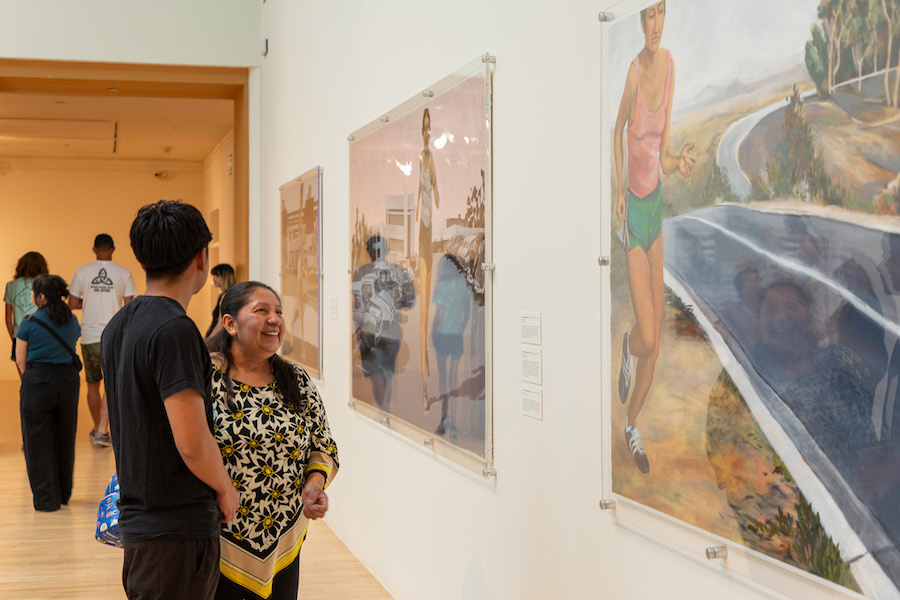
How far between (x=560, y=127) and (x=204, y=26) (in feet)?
24.3

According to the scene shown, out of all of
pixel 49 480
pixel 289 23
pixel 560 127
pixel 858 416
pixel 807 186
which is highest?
pixel 289 23

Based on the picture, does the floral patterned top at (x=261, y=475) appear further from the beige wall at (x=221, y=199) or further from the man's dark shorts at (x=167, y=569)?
the beige wall at (x=221, y=199)

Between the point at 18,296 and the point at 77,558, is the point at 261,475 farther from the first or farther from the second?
the point at 18,296

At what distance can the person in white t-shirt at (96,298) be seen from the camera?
1066 centimetres

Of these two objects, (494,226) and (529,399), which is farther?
(494,226)

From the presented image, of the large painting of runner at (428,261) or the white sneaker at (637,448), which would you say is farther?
the large painting of runner at (428,261)

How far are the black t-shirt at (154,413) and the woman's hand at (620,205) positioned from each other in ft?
3.99

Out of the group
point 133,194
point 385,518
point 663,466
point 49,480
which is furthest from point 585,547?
point 133,194

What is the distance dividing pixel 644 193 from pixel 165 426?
4.69 ft

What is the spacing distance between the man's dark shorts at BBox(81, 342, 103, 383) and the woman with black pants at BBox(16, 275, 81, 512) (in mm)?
2694

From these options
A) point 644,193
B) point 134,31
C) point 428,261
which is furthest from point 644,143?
point 134,31

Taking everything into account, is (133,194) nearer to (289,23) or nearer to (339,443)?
(289,23)

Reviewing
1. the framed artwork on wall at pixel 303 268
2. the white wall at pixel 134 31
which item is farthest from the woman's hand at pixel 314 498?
the white wall at pixel 134 31

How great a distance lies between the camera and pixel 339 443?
6.62m
